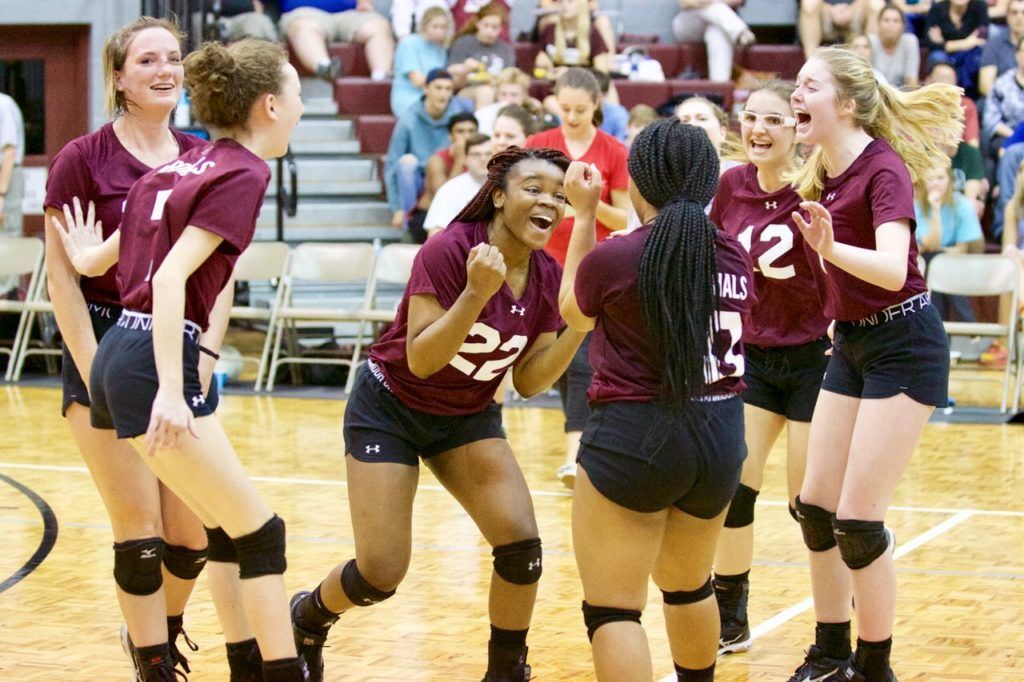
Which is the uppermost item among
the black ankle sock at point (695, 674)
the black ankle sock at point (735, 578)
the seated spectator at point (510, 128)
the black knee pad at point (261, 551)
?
the seated spectator at point (510, 128)

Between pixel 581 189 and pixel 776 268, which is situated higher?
pixel 581 189

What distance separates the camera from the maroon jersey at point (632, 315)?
3510 millimetres

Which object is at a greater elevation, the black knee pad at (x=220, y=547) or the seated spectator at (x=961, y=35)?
the seated spectator at (x=961, y=35)

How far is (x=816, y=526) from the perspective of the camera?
451 centimetres

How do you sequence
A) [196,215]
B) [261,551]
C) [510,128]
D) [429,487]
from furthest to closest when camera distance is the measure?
[429,487]
[510,128]
[261,551]
[196,215]

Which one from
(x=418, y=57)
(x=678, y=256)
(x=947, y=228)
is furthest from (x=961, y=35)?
(x=678, y=256)

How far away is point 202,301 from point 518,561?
3.74 feet

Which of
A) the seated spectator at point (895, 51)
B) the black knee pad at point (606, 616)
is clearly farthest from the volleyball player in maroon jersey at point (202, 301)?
the seated spectator at point (895, 51)

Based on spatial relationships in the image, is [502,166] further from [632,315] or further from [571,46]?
[571,46]

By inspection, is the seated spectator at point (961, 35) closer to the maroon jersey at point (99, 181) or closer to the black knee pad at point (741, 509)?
the black knee pad at point (741, 509)

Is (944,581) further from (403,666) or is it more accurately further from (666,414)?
(666,414)

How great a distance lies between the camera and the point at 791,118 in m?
4.84

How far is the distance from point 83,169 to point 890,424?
93.4 inches

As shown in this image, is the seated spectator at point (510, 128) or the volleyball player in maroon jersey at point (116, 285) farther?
the seated spectator at point (510, 128)
